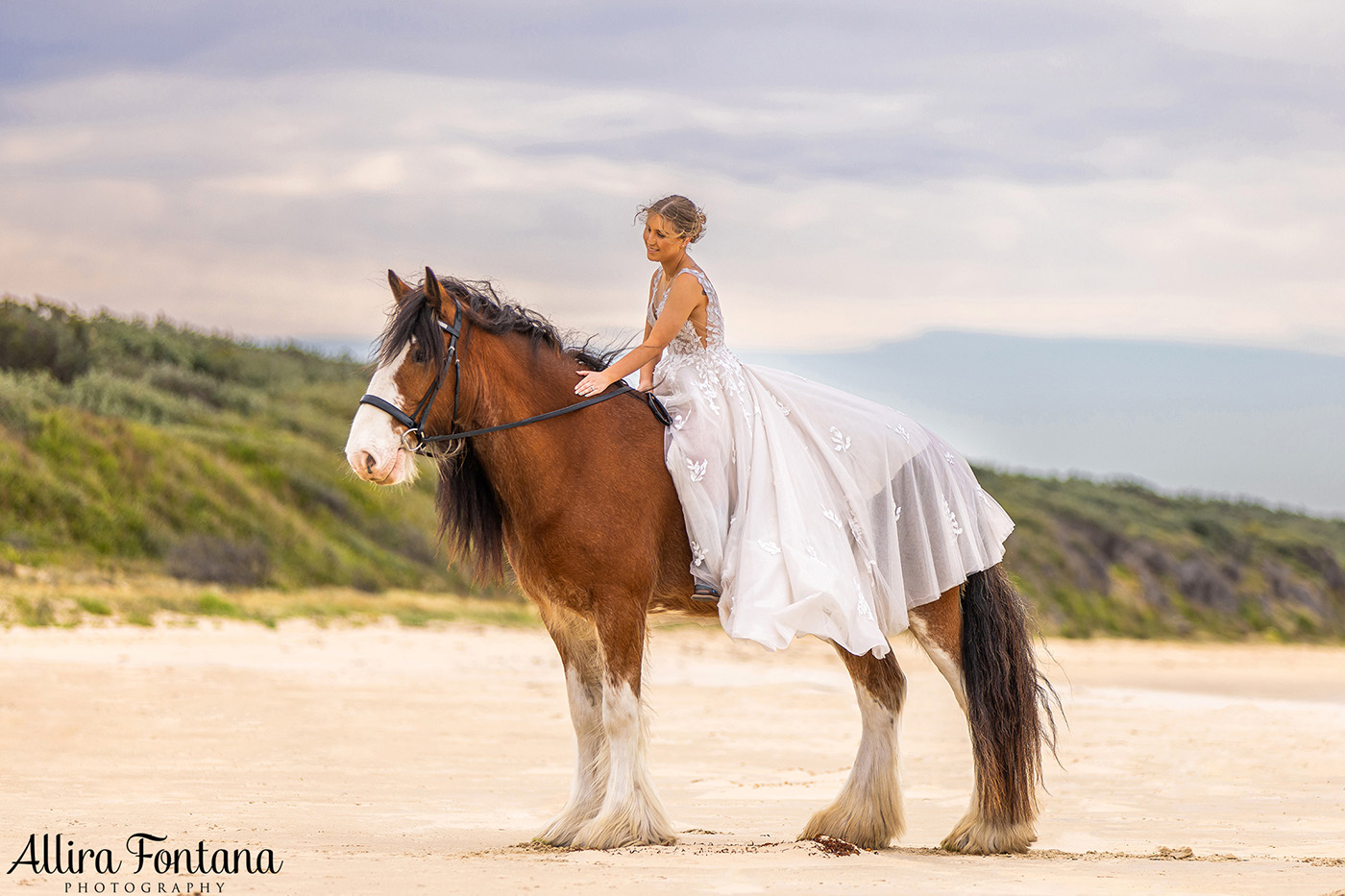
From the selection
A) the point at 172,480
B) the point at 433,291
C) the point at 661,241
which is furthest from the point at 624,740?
the point at 172,480

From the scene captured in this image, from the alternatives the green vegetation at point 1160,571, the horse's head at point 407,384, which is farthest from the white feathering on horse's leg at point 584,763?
the green vegetation at point 1160,571

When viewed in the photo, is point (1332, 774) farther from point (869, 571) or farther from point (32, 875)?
point (32, 875)

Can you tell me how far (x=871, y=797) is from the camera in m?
5.78

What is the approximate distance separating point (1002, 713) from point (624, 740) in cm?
185

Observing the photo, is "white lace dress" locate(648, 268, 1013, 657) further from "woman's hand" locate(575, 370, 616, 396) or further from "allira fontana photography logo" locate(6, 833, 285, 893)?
"allira fontana photography logo" locate(6, 833, 285, 893)

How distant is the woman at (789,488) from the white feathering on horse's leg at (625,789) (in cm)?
57

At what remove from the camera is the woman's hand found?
17.9ft

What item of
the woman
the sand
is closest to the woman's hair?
the woman

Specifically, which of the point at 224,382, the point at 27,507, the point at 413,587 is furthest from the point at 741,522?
the point at 224,382

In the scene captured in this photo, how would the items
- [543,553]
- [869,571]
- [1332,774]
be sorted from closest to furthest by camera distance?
[543,553]
[869,571]
[1332,774]

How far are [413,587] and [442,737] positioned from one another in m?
11.7

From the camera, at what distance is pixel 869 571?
5723mm

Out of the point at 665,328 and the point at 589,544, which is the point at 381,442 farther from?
the point at 665,328

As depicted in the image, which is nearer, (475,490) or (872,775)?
(475,490)
